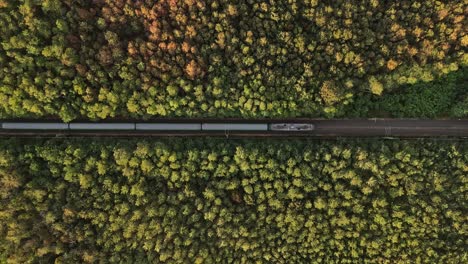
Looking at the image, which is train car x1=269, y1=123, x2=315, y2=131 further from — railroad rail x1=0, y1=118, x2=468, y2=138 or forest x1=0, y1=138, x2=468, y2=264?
forest x1=0, y1=138, x2=468, y2=264

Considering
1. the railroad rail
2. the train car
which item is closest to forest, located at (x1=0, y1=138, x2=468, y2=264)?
the railroad rail

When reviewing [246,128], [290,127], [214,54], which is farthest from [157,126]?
[290,127]

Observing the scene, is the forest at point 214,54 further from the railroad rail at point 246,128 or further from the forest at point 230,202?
the forest at point 230,202

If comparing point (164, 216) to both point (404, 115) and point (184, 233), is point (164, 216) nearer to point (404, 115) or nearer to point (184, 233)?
point (184, 233)

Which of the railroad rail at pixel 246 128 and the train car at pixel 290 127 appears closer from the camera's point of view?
the railroad rail at pixel 246 128

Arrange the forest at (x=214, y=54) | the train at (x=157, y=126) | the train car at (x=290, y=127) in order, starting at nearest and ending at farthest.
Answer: the forest at (x=214, y=54)
the train at (x=157, y=126)
the train car at (x=290, y=127)

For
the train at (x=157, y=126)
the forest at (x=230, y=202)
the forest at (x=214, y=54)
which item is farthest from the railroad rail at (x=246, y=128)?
the forest at (x=214, y=54)

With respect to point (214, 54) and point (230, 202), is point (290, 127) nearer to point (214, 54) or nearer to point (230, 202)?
point (230, 202)
